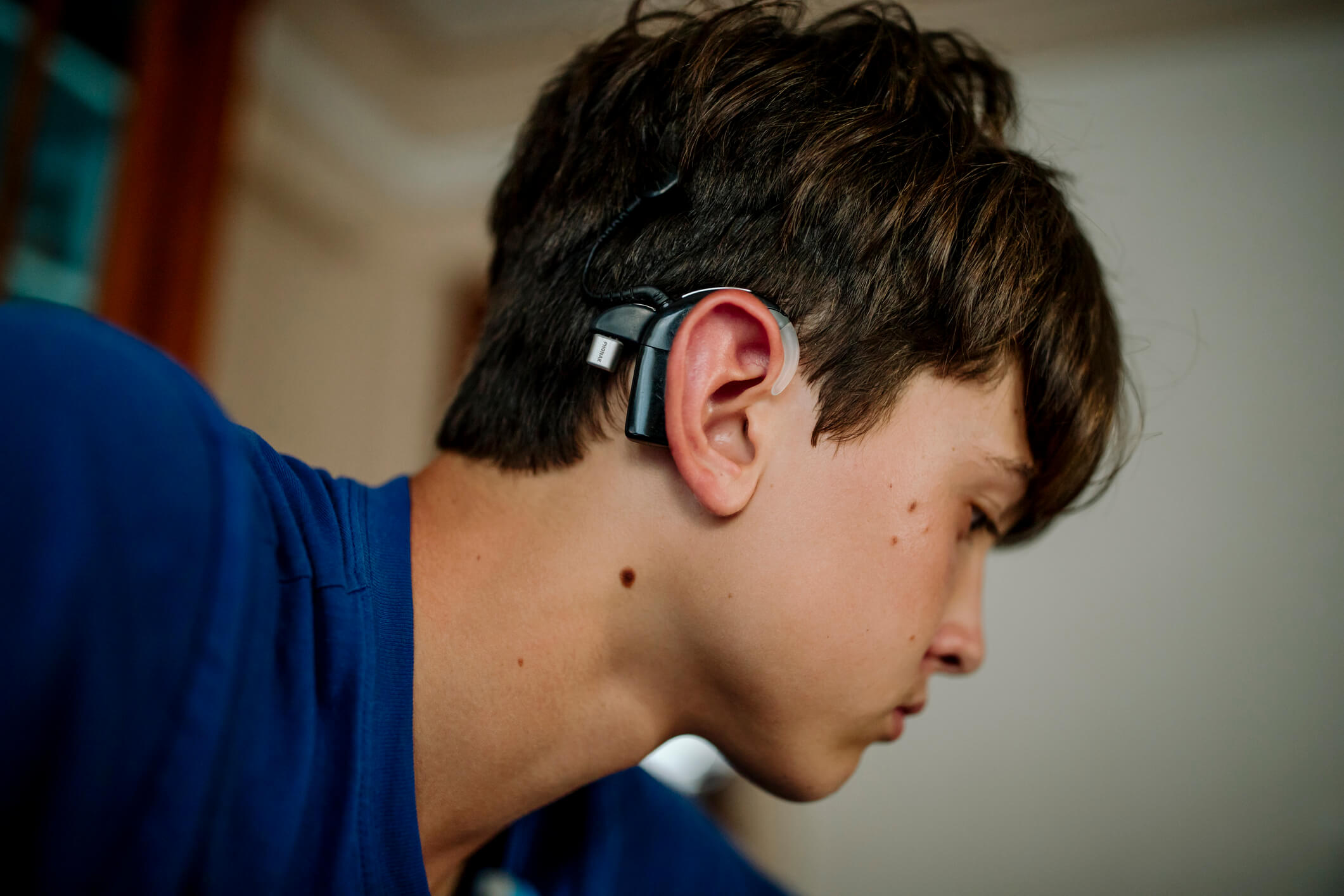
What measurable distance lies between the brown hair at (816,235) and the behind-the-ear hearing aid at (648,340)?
0.03m

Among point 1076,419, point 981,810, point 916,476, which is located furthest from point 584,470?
point 981,810

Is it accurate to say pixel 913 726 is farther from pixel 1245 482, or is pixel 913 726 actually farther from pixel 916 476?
pixel 916 476

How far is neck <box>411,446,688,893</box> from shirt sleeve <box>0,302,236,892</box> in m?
0.23

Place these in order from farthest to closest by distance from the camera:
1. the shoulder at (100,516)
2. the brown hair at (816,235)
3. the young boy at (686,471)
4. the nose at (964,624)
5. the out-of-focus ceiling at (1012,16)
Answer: the out-of-focus ceiling at (1012,16)
the nose at (964,624)
the brown hair at (816,235)
the young boy at (686,471)
the shoulder at (100,516)

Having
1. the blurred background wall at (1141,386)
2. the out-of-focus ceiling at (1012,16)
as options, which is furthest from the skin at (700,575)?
the out-of-focus ceiling at (1012,16)

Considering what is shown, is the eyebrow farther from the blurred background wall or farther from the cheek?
the blurred background wall

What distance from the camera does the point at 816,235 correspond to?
64cm

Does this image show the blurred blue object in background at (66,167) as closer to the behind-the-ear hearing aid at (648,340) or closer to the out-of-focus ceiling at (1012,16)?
the out-of-focus ceiling at (1012,16)

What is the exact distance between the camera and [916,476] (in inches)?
24.8

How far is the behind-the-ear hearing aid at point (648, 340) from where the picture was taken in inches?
23.1

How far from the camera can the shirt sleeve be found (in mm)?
340

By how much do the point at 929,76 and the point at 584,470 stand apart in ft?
1.58

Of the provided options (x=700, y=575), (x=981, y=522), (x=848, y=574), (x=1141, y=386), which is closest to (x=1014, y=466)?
(x=981, y=522)

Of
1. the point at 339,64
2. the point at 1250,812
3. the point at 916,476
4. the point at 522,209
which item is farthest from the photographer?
the point at 339,64
